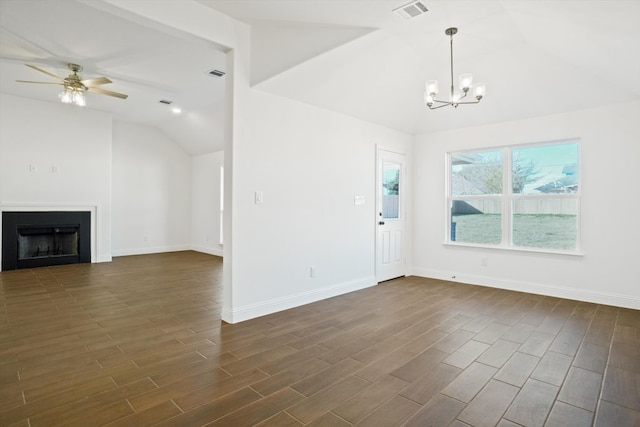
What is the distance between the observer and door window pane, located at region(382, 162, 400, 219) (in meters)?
5.38

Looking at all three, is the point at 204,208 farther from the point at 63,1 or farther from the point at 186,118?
the point at 63,1

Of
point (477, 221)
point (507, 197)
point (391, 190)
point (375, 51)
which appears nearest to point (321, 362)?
point (375, 51)

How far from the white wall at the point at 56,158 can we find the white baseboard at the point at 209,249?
208cm

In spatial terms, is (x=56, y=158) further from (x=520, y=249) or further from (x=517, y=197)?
(x=520, y=249)

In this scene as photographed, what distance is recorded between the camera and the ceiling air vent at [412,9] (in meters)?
2.81

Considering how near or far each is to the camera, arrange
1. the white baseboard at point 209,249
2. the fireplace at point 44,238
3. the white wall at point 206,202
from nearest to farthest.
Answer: the fireplace at point 44,238
the white baseboard at point 209,249
the white wall at point 206,202

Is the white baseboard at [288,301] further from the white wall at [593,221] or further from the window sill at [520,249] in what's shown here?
the white wall at [593,221]

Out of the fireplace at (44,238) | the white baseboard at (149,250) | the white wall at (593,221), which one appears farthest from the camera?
the white baseboard at (149,250)

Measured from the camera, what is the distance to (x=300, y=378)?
233 cm

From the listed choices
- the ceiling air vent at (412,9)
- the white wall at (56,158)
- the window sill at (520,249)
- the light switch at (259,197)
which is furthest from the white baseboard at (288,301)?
the white wall at (56,158)

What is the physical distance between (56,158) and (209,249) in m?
3.57

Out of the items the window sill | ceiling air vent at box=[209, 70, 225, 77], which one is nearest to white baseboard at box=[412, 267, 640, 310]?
the window sill

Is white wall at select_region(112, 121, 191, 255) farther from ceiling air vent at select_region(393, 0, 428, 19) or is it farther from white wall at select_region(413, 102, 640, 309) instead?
ceiling air vent at select_region(393, 0, 428, 19)

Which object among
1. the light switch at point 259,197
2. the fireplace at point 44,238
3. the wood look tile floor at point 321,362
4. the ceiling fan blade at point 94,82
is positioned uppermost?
the ceiling fan blade at point 94,82
